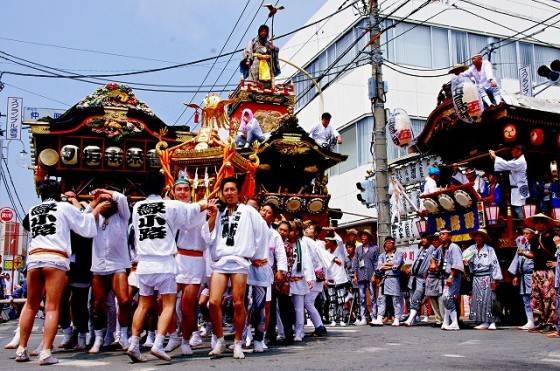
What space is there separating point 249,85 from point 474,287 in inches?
419

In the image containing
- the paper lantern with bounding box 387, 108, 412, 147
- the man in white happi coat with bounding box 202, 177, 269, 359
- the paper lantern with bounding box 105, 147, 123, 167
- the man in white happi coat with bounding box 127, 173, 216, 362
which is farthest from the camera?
the paper lantern with bounding box 387, 108, 412, 147

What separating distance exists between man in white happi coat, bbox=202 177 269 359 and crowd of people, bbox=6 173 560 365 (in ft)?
0.04

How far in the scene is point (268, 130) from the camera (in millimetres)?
18734

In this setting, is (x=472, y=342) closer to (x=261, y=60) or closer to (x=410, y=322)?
(x=410, y=322)

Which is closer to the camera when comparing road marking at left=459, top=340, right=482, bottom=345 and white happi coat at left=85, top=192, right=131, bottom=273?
white happi coat at left=85, top=192, right=131, bottom=273

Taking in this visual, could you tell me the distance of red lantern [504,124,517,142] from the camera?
1241 cm

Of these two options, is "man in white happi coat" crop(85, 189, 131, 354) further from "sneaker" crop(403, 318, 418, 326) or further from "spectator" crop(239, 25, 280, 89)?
"spectator" crop(239, 25, 280, 89)

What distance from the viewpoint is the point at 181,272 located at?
7141 millimetres

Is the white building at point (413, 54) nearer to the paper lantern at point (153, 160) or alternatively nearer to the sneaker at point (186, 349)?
the paper lantern at point (153, 160)

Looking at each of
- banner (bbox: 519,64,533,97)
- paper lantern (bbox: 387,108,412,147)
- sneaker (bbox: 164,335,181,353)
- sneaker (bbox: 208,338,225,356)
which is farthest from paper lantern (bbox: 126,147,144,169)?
banner (bbox: 519,64,533,97)

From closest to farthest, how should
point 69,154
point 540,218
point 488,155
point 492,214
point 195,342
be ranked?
point 195,342 → point 540,218 → point 492,214 → point 488,155 → point 69,154

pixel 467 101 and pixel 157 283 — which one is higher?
pixel 467 101

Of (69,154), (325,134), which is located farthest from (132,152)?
(325,134)

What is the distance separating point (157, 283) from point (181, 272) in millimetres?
604
